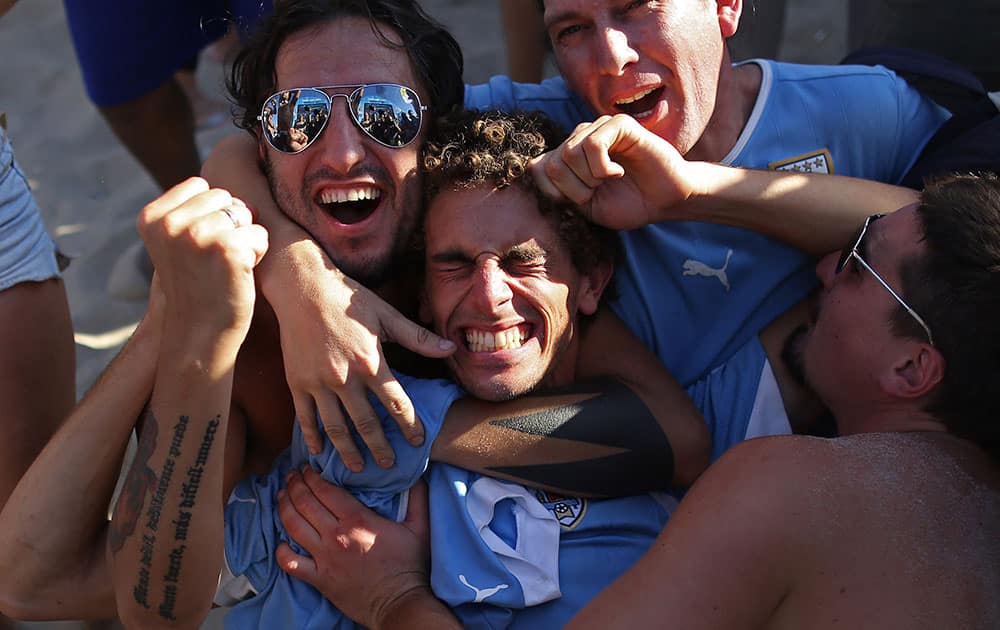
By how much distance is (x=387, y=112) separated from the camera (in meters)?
2.58

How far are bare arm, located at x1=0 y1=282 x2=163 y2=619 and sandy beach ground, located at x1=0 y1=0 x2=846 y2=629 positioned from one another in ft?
5.30

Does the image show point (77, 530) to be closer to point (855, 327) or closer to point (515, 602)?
point (515, 602)

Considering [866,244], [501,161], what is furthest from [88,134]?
[866,244]

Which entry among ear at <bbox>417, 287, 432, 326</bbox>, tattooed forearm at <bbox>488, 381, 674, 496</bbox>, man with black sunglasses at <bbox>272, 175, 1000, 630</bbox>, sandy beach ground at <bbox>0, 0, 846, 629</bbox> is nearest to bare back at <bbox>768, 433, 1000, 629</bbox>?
man with black sunglasses at <bbox>272, 175, 1000, 630</bbox>

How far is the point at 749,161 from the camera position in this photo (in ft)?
9.36

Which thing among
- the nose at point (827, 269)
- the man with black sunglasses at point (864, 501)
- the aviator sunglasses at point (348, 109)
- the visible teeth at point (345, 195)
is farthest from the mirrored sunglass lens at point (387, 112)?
the nose at point (827, 269)

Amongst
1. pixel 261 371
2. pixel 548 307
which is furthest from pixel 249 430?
pixel 548 307

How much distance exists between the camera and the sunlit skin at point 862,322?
232 centimetres

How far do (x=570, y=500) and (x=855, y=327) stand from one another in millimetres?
823

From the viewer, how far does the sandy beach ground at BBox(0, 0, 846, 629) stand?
4.29 metres

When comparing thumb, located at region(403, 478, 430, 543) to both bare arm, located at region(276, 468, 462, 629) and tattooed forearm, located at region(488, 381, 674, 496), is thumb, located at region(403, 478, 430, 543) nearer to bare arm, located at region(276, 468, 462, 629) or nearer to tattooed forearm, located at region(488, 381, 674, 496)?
bare arm, located at region(276, 468, 462, 629)

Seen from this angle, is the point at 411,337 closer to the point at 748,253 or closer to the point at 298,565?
the point at 298,565

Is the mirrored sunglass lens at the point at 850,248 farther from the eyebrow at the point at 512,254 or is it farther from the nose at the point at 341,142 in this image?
the nose at the point at 341,142

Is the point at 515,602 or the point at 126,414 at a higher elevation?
the point at 126,414
